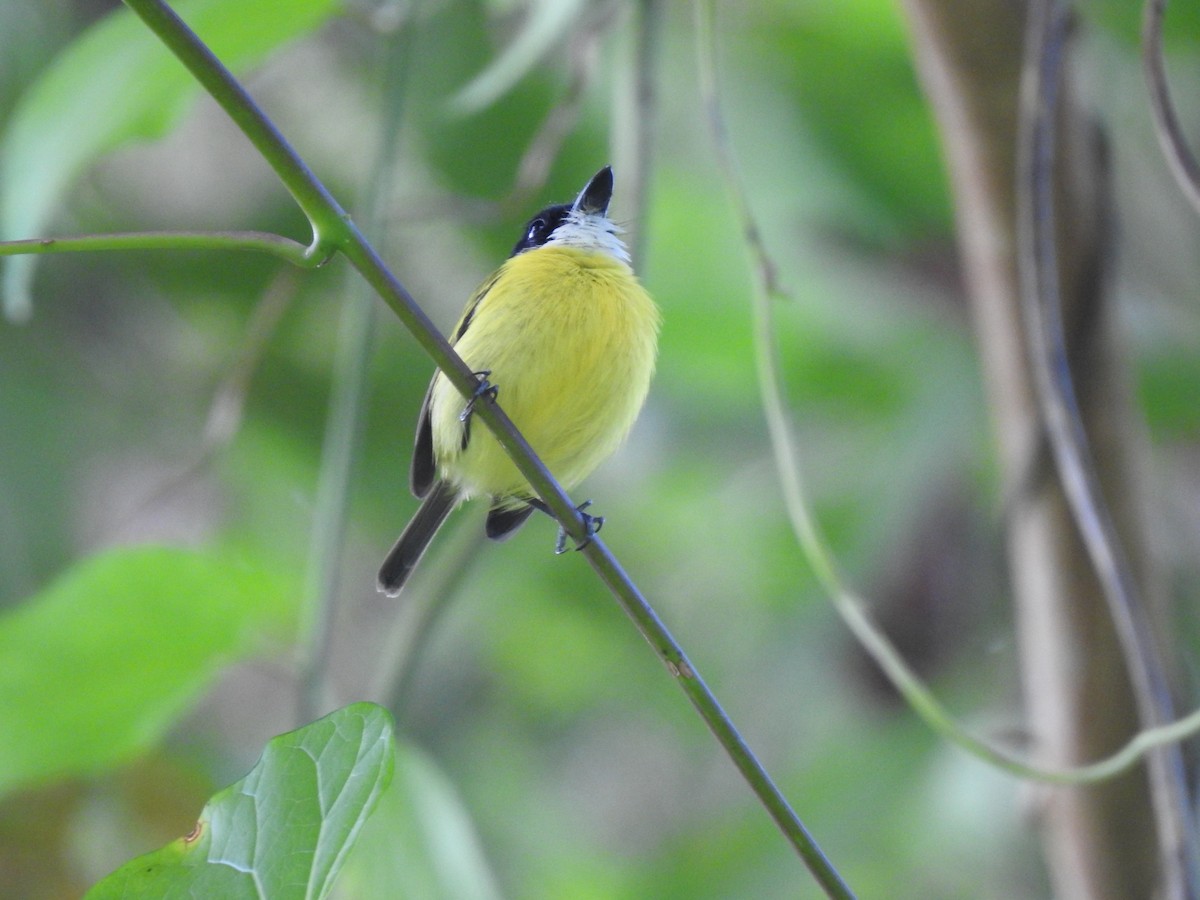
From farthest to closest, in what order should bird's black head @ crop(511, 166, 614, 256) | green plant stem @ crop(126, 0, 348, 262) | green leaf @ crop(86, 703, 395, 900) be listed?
bird's black head @ crop(511, 166, 614, 256), green leaf @ crop(86, 703, 395, 900), green plant stem @ crop(126, 0, 348, 262)

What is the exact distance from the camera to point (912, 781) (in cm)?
264

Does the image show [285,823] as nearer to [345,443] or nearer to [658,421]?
[345,443]

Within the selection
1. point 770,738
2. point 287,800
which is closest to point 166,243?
point 287,800

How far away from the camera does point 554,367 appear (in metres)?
2.00

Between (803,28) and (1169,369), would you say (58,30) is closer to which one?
(803,28)

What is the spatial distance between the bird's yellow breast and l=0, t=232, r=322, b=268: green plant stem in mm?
1150

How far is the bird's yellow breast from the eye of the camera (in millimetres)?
2006

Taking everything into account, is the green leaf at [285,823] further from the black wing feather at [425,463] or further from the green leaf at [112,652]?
the black wing feather at [425,463]

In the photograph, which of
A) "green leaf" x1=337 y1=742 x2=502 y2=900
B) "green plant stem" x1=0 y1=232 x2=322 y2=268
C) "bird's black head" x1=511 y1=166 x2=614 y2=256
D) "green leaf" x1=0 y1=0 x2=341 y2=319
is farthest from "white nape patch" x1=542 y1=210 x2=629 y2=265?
"green plant stem" x1=0 y1=232 x2=322 y2=268

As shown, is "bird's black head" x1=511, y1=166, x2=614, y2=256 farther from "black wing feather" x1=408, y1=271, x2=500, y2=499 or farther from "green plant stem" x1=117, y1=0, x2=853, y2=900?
"green plant stem" x1=117, y1=0, x2=853, y2=900

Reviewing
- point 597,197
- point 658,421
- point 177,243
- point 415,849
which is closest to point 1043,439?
point 597,197

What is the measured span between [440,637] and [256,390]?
99 cm

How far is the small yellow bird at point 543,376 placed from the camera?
2.01m

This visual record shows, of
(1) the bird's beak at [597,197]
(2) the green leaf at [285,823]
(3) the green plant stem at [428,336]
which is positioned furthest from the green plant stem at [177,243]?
(1) the bird's beak at [597,197]
